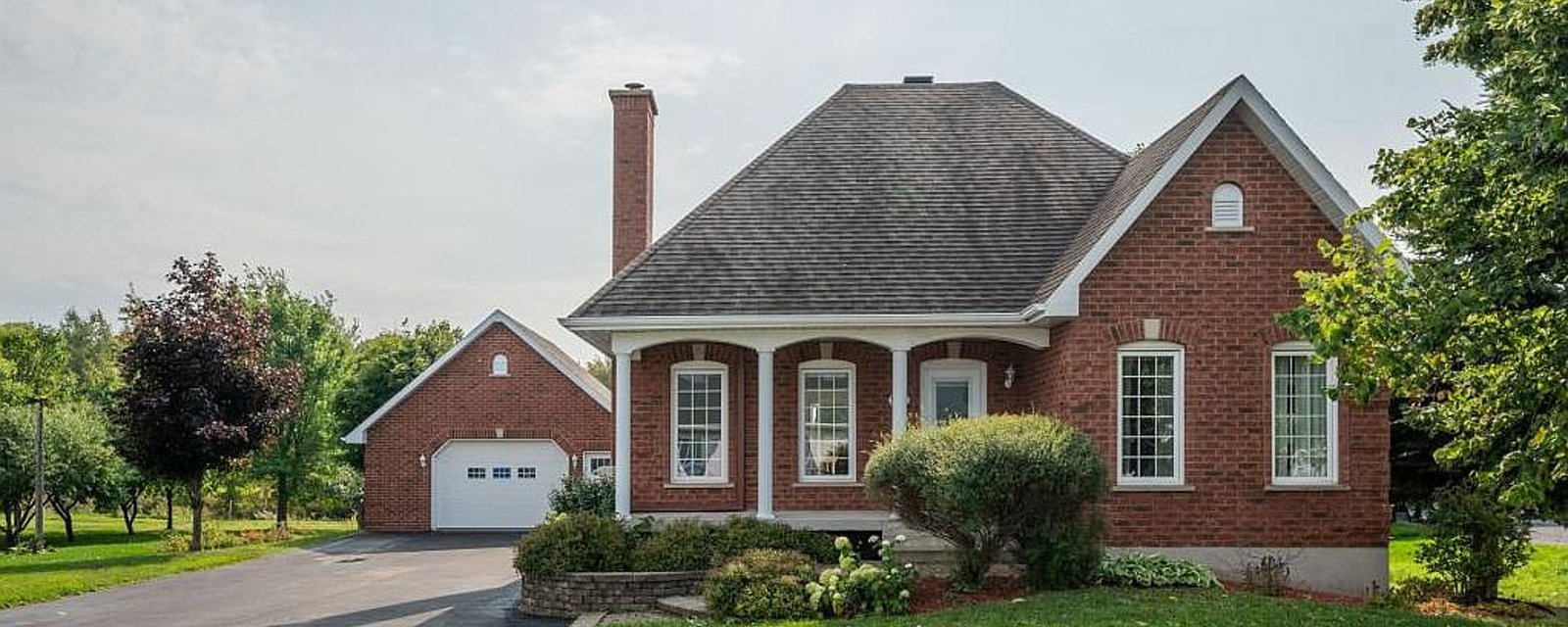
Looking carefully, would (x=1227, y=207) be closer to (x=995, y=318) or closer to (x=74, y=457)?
(x=995, y=318)

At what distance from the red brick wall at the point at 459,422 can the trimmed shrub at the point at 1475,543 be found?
2009 cm

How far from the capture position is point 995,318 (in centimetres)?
1755

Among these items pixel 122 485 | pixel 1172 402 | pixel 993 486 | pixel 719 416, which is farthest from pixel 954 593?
pixel 122 485

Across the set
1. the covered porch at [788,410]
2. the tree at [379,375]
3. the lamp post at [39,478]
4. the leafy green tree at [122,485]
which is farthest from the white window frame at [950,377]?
the tree at [379,375]

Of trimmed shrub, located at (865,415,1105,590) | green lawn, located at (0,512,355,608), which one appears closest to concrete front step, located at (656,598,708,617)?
trimmed shrub, located at (865,415,1105,590)

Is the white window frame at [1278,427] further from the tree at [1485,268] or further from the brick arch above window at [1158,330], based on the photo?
the tree at [1485,268]

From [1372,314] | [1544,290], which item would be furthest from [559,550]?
[1544,290]

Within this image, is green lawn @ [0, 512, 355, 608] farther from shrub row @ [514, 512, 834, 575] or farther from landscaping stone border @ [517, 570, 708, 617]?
landscaping stone border @ [517, 570, 708, 617]

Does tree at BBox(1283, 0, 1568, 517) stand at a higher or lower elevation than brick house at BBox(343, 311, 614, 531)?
higher

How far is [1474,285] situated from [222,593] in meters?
15.5

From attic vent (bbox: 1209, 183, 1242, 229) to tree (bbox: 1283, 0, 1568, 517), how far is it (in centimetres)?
447

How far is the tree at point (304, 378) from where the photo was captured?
34.1 meters

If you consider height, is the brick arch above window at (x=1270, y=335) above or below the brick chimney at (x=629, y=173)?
below

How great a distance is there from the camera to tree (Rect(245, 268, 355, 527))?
34062mm
